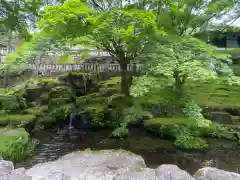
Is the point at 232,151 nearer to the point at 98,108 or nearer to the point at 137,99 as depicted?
the point at 137,99

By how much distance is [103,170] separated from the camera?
209 inches

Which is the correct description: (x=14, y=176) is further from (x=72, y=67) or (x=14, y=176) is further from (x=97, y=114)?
(x=72, y=67)

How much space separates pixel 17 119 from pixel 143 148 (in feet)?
16.3

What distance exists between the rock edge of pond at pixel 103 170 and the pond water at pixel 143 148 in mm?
679

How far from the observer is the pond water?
629 centimetres

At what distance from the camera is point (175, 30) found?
8.85m

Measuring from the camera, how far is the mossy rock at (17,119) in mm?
8318

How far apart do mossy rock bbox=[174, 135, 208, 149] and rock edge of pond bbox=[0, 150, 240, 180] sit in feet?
5.84

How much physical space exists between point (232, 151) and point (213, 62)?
309cm

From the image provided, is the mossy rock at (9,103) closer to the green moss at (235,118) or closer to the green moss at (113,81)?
the green moss at (113,81)

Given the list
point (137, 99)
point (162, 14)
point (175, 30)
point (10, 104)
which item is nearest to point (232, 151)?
point (137, 99)

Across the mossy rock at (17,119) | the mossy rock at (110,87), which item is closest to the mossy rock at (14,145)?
the mossy rock at (17,119)

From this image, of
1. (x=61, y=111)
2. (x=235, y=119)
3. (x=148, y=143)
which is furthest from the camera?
(x=61, y=111)

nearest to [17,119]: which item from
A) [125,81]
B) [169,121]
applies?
[125,81]
